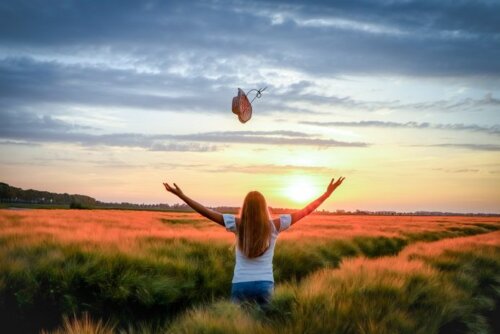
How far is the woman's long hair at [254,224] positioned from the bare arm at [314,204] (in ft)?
2.14

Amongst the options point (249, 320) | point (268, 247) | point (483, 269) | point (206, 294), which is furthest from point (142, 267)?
point (483, 269)

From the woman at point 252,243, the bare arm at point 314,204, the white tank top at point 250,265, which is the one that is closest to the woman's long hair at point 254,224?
the woman at point 252,243

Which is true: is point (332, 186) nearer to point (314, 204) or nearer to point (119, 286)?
point (314, 204)

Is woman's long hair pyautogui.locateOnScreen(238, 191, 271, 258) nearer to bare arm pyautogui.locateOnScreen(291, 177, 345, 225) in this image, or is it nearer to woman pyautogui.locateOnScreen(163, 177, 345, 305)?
woman pyautogui.locateOnScreen(163, 177, 345, 305)

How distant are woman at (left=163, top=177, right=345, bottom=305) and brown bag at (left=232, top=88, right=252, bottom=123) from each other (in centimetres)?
246

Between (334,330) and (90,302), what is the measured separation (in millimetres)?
5418

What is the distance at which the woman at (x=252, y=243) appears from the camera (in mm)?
6723

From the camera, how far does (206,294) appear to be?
1109cm

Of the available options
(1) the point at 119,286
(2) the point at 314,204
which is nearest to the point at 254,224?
(2) the point at 314,204

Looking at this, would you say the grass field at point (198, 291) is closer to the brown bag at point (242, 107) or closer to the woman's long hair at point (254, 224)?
the woman's long hair at point (254, 224)

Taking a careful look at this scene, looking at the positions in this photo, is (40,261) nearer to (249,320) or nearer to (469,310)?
(249,320)

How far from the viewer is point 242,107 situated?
Result: 9.08 m

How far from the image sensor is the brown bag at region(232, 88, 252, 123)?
351 inches

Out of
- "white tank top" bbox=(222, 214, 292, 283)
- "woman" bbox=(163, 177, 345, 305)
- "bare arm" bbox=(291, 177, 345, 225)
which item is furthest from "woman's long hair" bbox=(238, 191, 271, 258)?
"bare arm" bbox=(291, 177, 345, 225)
